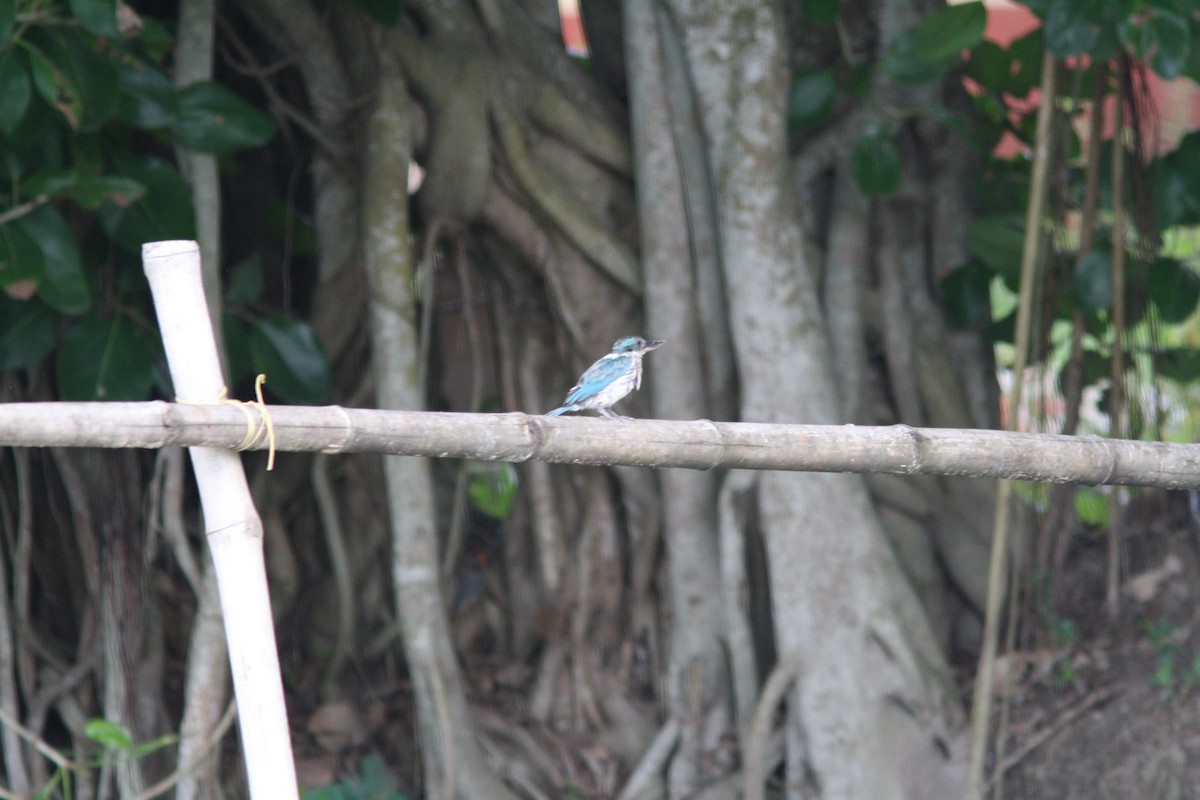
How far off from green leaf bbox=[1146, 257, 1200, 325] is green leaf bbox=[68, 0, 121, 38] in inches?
155

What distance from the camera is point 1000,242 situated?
523 centimetres

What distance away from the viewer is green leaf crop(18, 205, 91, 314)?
13.5ft

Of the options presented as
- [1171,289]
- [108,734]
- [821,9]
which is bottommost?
[108,734]

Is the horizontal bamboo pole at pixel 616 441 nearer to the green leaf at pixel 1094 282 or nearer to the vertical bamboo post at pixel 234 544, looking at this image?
the vertical bamboo post at pixel 234 544

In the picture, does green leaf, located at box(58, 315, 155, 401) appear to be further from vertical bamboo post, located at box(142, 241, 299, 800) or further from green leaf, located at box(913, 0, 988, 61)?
green leaf, located at box(913, 0, 988, 61)

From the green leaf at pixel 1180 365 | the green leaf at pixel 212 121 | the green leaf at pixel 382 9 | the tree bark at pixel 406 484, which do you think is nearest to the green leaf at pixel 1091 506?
the green leaf at pixel 1180 365

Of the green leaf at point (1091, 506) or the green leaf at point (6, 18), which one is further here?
the green leaf at point (1091, 506)

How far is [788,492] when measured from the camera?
4.82 metres

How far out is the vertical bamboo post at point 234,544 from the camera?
8.29 ft

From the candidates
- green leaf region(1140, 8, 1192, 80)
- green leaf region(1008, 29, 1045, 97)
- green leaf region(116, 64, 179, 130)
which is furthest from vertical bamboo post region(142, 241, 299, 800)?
green leaf region(1008, 29, 1045, 97)

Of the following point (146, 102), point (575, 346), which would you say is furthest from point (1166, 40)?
point (146, 102)

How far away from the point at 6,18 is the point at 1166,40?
3490 mm

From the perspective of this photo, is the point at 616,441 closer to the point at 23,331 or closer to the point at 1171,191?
the point at 23,331

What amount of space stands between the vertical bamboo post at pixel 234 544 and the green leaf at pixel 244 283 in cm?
257
